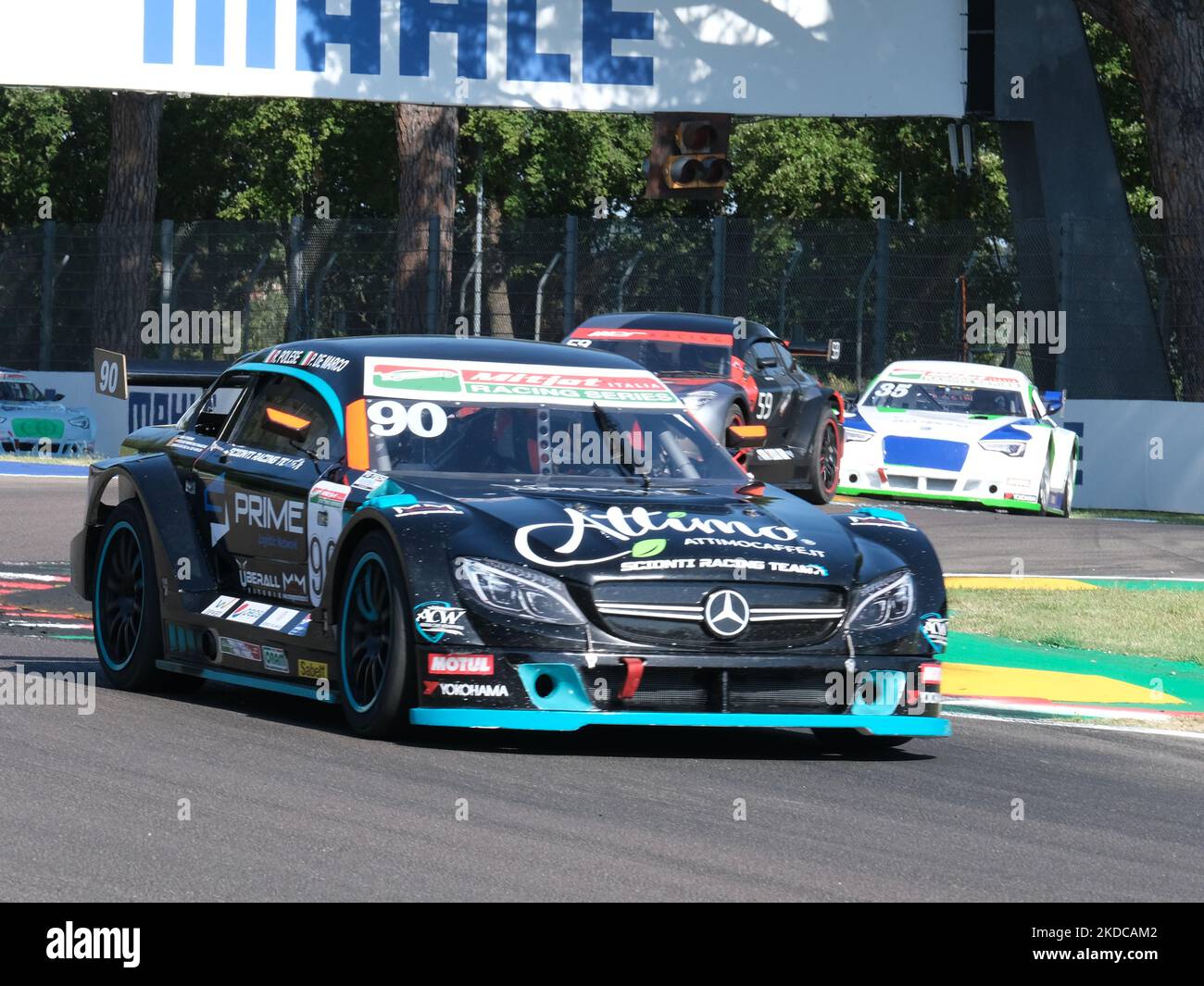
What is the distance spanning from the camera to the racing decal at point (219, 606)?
8.48 metres

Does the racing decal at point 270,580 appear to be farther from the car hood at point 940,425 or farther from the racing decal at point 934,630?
the car hood at point 940,425

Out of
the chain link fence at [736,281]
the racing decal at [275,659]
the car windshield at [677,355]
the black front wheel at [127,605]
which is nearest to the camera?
the racing decal at [275,659]

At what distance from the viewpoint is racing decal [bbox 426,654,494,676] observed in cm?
720

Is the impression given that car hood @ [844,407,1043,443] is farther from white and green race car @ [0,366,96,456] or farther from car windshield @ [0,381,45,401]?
car windshield @ [0,381,45,401]

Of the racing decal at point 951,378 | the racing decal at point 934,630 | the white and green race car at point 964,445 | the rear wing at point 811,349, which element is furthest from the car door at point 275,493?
the racing decal at point 951,378

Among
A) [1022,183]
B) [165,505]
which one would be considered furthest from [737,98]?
[165,505]

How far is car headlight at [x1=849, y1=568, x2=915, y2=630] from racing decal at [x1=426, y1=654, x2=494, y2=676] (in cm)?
131

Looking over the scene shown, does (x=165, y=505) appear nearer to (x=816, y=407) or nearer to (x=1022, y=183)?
(x=816, y=407)

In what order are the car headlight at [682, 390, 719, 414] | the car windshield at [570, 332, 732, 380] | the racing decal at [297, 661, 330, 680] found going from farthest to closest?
the car windshield at [570, 332, 732, 380]
the car headlight at [682, 390, 719, 414]
the racing decal at [297, 661, 330, 680]

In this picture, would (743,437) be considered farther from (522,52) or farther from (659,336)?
(522,52)

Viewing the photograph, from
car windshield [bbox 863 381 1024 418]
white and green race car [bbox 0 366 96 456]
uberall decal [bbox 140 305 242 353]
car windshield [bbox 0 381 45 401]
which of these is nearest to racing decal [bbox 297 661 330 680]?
car windshield [bbox 863 381 1024 418]

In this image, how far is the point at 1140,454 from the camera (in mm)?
23109

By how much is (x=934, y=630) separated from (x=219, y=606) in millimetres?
2842
